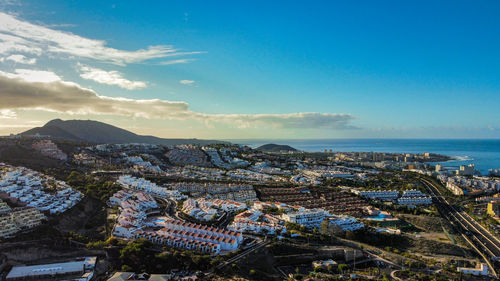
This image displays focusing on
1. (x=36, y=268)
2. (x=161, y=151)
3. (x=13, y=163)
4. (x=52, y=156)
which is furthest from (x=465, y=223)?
(x=161, y=151)

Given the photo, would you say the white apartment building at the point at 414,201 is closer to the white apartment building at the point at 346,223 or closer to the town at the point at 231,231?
the town at the point at 231,231

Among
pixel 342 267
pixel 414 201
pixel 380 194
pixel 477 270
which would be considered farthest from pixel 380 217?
pixel 342 267

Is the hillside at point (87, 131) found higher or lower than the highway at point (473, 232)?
higher

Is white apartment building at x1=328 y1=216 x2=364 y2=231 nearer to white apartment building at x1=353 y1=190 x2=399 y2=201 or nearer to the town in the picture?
the town

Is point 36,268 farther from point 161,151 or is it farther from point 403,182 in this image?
point 161,151

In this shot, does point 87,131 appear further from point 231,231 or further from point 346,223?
point 346,223

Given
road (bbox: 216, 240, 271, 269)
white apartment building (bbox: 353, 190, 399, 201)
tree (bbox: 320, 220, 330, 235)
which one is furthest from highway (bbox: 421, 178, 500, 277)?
road (bbox: 216, 240, 271, 269)

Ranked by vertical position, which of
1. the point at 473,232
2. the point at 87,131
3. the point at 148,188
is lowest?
the point at 473,232

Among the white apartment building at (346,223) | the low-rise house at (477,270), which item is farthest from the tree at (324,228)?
the low-rise house at (477,270)

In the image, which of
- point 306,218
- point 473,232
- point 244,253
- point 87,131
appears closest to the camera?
point 244,253
